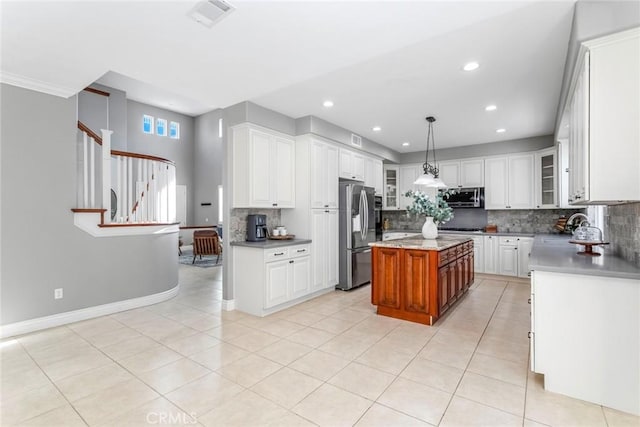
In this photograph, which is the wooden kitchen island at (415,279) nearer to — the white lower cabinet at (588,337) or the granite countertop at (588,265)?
the granite countertop at (588,265)

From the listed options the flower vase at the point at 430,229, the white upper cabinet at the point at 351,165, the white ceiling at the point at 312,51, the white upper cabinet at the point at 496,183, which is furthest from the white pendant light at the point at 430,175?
the white upper cabinet at the point at 351,165

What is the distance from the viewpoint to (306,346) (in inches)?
117

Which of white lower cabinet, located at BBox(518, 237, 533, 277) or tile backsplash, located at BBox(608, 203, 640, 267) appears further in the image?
white lower cabinet, located at BBox(518, 237, 533, 277)

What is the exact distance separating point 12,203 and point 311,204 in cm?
343

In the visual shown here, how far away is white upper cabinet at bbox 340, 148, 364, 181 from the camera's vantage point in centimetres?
535

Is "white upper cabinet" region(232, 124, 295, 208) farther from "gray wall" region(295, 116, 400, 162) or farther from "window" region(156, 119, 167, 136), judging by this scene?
"window" region(156, 119, 167, 136)

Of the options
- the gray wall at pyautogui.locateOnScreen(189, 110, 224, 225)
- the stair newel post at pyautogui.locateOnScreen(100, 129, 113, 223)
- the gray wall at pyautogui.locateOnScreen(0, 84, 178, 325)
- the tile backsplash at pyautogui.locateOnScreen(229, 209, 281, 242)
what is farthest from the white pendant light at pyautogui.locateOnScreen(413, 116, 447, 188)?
the gray wall at pyautogui.locateOnScreen(189, 110, 224, 225)

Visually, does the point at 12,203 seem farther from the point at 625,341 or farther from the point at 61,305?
the point at 625,341

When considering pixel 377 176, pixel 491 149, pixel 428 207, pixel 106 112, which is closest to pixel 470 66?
pixel 428 207

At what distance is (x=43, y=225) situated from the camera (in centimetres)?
349

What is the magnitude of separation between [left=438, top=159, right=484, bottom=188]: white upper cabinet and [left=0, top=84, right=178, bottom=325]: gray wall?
6265mm

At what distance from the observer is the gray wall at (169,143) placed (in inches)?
387

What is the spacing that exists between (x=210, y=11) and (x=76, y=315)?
3.72 metres

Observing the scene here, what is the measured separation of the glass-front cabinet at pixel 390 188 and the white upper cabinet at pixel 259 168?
3.50 metres
